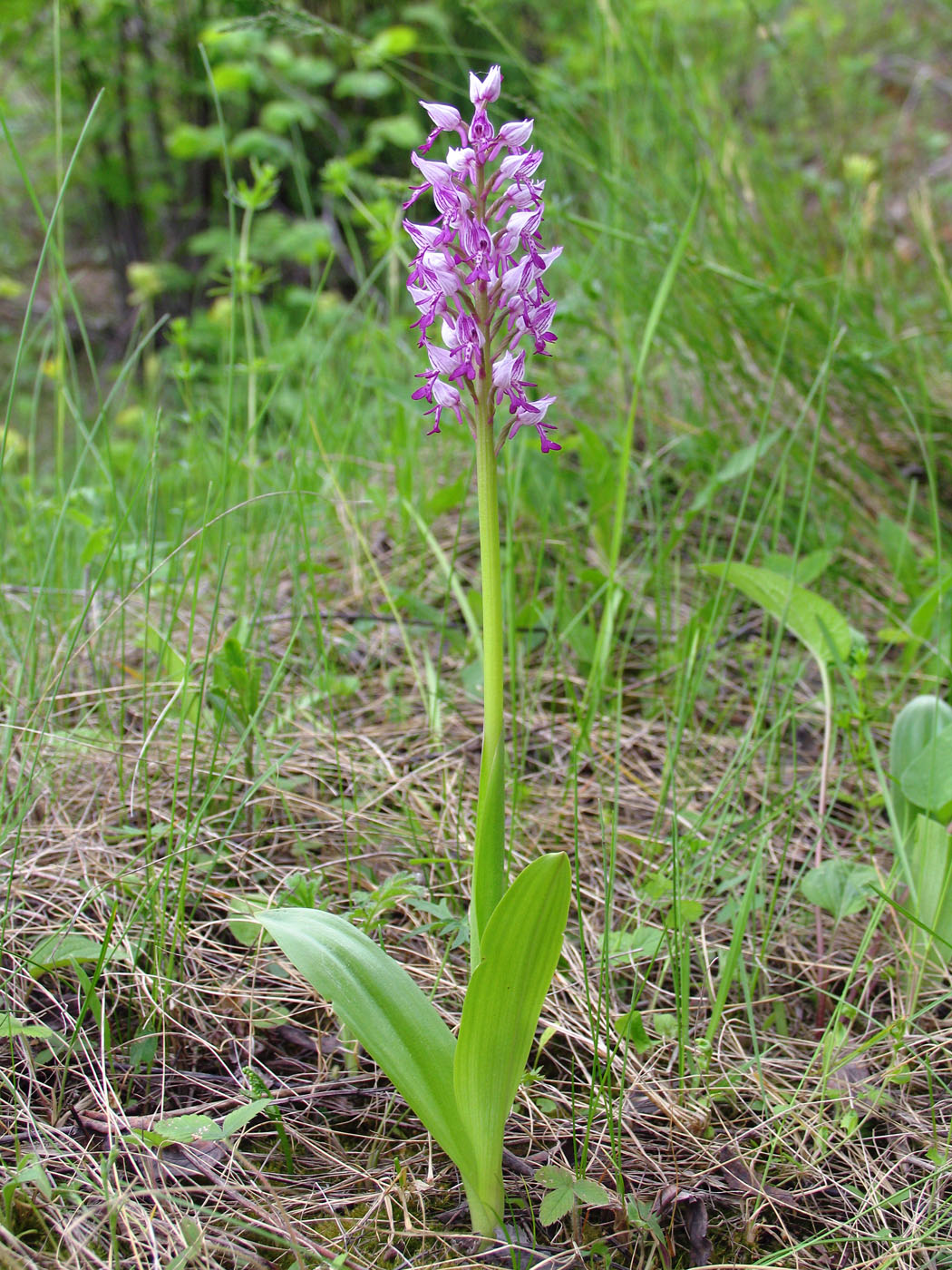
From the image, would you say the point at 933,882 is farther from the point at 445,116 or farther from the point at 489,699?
the point at 445,116

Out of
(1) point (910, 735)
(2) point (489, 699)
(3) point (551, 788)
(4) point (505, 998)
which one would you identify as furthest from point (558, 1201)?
(1) point (910, 735)

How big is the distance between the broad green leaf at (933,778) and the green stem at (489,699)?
80cm

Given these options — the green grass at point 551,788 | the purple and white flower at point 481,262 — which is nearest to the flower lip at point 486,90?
the purple and white flower at point 481,262

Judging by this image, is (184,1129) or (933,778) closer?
(184,1129)

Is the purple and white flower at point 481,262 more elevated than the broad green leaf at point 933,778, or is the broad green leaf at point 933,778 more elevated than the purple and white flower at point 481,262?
the purple and white flower at point 481,262

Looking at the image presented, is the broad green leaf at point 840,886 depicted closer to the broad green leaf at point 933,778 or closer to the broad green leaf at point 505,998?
the broad green leaf at point 933,778

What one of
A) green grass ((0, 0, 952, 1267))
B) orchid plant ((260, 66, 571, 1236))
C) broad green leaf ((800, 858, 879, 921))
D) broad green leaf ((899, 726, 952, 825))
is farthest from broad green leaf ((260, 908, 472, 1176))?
broad green leaf ((899, 726, 952, 825))

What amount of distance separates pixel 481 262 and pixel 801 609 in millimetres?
1025

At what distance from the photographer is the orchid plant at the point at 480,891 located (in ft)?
3.28

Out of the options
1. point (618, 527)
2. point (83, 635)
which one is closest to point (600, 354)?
point (618, 527)

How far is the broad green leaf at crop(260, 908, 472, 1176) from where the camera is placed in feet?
3.31

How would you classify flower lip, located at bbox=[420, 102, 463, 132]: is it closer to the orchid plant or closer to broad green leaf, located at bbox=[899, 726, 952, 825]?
the orchid plant

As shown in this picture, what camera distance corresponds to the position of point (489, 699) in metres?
1.06

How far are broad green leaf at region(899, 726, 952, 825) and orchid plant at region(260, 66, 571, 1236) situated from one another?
788 millimetres
